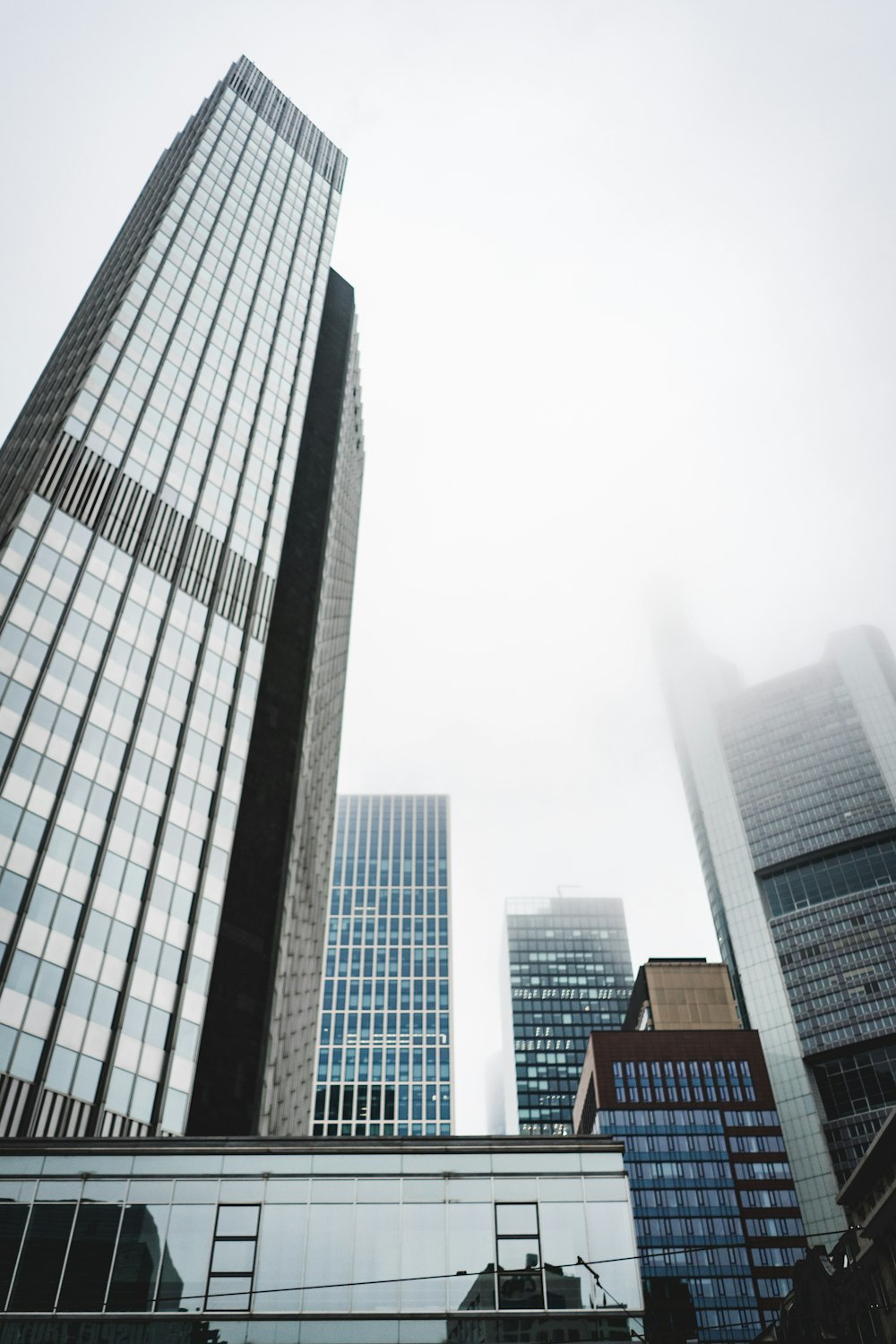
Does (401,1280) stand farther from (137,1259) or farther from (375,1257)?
(137,1259)

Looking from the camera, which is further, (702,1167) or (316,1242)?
(702,1167)

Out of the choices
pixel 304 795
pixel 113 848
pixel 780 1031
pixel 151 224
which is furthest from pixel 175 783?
pixel 780 1031

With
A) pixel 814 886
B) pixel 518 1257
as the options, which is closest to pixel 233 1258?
pixel 518 1257

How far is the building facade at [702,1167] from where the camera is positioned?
113375 millimetres

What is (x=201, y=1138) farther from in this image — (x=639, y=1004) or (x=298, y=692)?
(x=639, y=1004)

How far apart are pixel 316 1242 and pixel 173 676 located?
1464 inches

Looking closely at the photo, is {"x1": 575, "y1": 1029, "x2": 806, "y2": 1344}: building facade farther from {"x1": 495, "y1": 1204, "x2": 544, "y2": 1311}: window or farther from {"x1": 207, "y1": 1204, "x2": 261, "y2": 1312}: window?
{"x1": 207, "y1": 1204, "x2": 261, "y2": 1312}: window

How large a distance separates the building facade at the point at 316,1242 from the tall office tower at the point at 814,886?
122 meters

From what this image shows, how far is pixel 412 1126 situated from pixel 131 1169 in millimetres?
153346

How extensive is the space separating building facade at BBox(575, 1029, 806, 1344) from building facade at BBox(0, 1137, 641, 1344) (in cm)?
9666

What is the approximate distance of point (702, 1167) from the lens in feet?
403

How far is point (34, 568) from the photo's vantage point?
172 ft

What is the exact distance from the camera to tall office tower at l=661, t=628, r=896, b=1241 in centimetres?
13962

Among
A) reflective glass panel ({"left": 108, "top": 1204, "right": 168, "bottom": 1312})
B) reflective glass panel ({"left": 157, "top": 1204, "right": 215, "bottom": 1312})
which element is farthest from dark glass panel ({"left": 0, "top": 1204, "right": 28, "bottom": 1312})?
reflective glass panel ({"left": 157, "top": 1204, "right": 215, "bottom": 1312})
